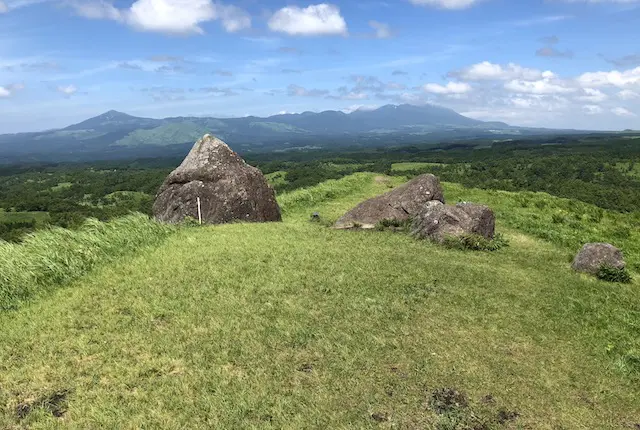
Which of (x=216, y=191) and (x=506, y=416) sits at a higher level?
(x=216, y=191)

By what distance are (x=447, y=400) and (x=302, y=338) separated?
11.4ft

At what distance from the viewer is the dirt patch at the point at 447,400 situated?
25.5ft

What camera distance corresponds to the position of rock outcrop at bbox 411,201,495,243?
20.1 metres

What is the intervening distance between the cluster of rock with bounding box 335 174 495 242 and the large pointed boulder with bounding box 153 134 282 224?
502cm

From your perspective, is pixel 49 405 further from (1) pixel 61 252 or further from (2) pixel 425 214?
(2) pixel 425 214

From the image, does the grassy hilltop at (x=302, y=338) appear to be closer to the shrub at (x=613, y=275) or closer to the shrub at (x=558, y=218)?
the shrub at (x=613, y=275)

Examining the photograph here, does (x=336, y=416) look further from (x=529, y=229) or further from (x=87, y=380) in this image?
(x=529, y=229)

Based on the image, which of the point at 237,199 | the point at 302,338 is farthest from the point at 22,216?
the point at 302,338

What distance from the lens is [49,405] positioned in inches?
297

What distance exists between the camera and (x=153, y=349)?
9.45m

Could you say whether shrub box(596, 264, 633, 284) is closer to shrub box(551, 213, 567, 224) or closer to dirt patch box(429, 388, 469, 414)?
dirt patch box(429, 388, 469, 414)

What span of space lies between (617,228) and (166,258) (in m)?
24.8

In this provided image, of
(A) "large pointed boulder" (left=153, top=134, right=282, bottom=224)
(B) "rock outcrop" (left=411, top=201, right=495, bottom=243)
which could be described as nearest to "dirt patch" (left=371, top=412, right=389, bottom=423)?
(B) "rock outcrop" (left=411, top=201, right=495, bottom=243)

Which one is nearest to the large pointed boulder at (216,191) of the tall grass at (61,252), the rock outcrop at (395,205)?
the tall grass at (61,252)
